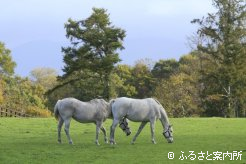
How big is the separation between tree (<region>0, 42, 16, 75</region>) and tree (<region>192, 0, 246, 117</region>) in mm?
23930

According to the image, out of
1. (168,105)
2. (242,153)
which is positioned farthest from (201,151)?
(168,105)

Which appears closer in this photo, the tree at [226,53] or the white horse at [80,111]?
the white horse at [80,111]

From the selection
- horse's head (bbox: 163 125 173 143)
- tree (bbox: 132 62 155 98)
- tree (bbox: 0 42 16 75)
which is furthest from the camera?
tree (bbox: 132 62 155 98)

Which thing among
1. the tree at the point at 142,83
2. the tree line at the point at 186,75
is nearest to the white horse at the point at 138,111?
the tree line at the point at 186,75

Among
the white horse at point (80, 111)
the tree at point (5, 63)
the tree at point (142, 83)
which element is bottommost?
the white horse at point (80, 111)

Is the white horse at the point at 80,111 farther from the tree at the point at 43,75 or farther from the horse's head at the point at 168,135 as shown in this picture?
the tree at the point at 43,75

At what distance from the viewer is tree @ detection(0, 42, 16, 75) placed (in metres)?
55.8

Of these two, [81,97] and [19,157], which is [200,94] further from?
[19,157]

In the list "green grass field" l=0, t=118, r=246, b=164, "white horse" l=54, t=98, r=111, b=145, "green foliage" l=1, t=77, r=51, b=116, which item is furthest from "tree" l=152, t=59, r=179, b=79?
"white horse" l=54, t=98, r=111, b=145

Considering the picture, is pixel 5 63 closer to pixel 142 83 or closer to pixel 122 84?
pixel 122 84

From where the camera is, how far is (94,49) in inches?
1869

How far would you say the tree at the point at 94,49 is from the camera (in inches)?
1823

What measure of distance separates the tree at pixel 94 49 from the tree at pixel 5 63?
35.1ft

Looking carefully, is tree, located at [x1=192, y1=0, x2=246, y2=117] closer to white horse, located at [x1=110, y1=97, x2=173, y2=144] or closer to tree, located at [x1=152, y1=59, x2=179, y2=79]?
tree, located at [x1=152, y1=59, x2=179, y2=79]
